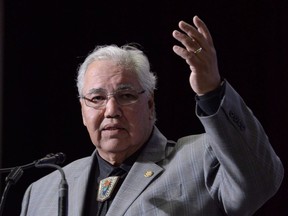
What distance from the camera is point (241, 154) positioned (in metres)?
1.93

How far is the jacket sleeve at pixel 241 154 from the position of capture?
1.91 metres

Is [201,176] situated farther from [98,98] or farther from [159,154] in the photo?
[98,98]

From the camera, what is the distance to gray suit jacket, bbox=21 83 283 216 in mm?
1932

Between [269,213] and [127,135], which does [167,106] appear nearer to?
[269,213]

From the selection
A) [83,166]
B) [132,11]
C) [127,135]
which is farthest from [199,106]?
[132,11]

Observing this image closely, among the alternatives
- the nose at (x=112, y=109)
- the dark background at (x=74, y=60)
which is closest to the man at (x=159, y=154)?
the nose at (x=112, y=109)

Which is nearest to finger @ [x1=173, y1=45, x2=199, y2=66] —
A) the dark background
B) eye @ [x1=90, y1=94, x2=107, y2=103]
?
eye @ [x1=90, y1=94, x2=107, y2=103]

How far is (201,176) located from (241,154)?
0.33 m

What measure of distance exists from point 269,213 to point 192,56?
72.2 inches

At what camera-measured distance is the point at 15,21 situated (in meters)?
3.73

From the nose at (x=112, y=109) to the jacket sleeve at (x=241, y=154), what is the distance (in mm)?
585

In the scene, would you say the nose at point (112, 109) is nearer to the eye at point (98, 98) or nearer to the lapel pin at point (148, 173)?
the eye at point (98, 98)

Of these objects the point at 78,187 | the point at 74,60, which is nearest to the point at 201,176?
the point at 78,187

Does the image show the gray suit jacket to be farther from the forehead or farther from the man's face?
the forehead
